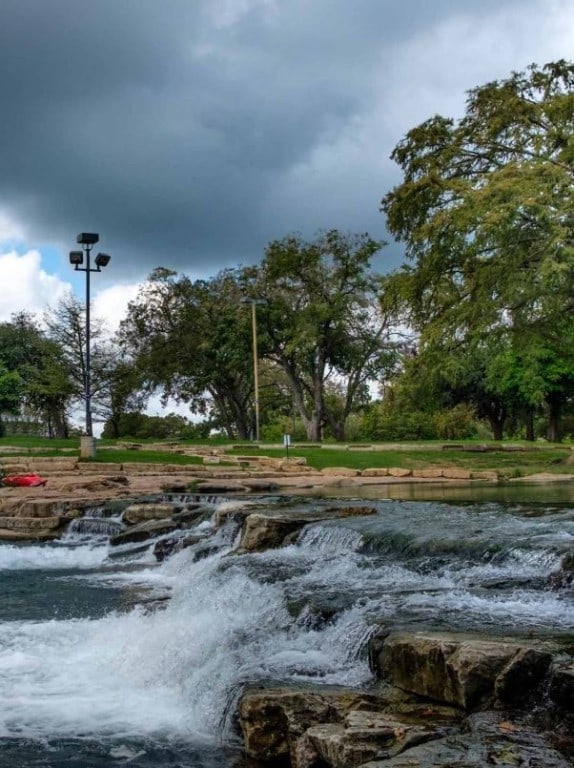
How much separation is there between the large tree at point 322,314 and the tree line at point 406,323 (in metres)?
0.09

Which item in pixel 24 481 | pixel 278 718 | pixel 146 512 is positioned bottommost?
pixel 278 718

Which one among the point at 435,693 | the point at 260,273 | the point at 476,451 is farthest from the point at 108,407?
the point at 435,693

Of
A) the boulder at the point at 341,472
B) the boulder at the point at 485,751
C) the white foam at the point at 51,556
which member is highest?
the boulder at the point at 341,472

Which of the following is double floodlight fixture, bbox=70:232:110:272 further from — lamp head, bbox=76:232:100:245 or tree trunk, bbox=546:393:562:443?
tree trunk, bbox=546:393:562:443

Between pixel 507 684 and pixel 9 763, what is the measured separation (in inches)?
149

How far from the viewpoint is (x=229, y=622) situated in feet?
27.8

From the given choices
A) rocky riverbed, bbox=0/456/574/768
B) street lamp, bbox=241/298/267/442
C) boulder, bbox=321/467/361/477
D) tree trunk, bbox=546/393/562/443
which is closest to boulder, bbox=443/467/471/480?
boulder, bbox=321/467/361/477

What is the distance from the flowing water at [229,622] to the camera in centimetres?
646

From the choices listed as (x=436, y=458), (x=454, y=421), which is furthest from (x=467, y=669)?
(x=454, y=421)

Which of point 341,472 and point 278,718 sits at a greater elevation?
point 341,472

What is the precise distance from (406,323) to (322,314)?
6.42 meters

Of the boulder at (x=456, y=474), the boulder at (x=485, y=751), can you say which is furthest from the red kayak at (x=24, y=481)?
the boulder at (x=485, y=751)

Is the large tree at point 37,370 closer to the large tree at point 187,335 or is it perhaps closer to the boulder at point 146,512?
the large tree at point 187,335

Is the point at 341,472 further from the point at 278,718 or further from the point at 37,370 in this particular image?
the point at 37,370
